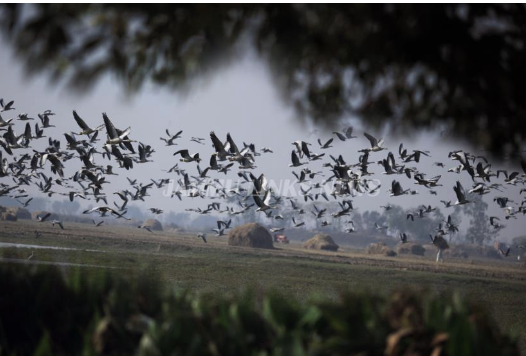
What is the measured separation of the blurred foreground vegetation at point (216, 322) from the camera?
4.11 meters

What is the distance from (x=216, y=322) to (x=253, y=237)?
45.8 m

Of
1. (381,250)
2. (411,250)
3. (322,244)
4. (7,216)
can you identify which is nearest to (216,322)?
(7,216)

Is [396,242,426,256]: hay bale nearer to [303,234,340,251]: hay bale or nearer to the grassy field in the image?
[303,234,340,251]: hay bale

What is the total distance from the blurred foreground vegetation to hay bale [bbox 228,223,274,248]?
44.4 m

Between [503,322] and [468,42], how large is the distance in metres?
13.9

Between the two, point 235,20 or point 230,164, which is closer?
point 235,20

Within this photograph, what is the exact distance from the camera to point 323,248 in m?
64.0

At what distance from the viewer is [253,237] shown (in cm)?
5022

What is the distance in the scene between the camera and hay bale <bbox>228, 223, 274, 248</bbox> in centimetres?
5022

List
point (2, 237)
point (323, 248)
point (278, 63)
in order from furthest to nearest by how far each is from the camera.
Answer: point (323, 248), point (2, 237), point (278, 63)

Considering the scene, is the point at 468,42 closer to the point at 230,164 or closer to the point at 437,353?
the point at 437,353

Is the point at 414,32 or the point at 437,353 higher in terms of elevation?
the point at 414,32

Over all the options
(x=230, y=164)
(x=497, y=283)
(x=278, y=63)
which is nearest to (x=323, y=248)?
(x=497, y=283)

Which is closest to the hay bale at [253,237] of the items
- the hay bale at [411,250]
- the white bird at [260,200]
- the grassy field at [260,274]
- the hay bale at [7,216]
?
the grassy field at [260,274]
